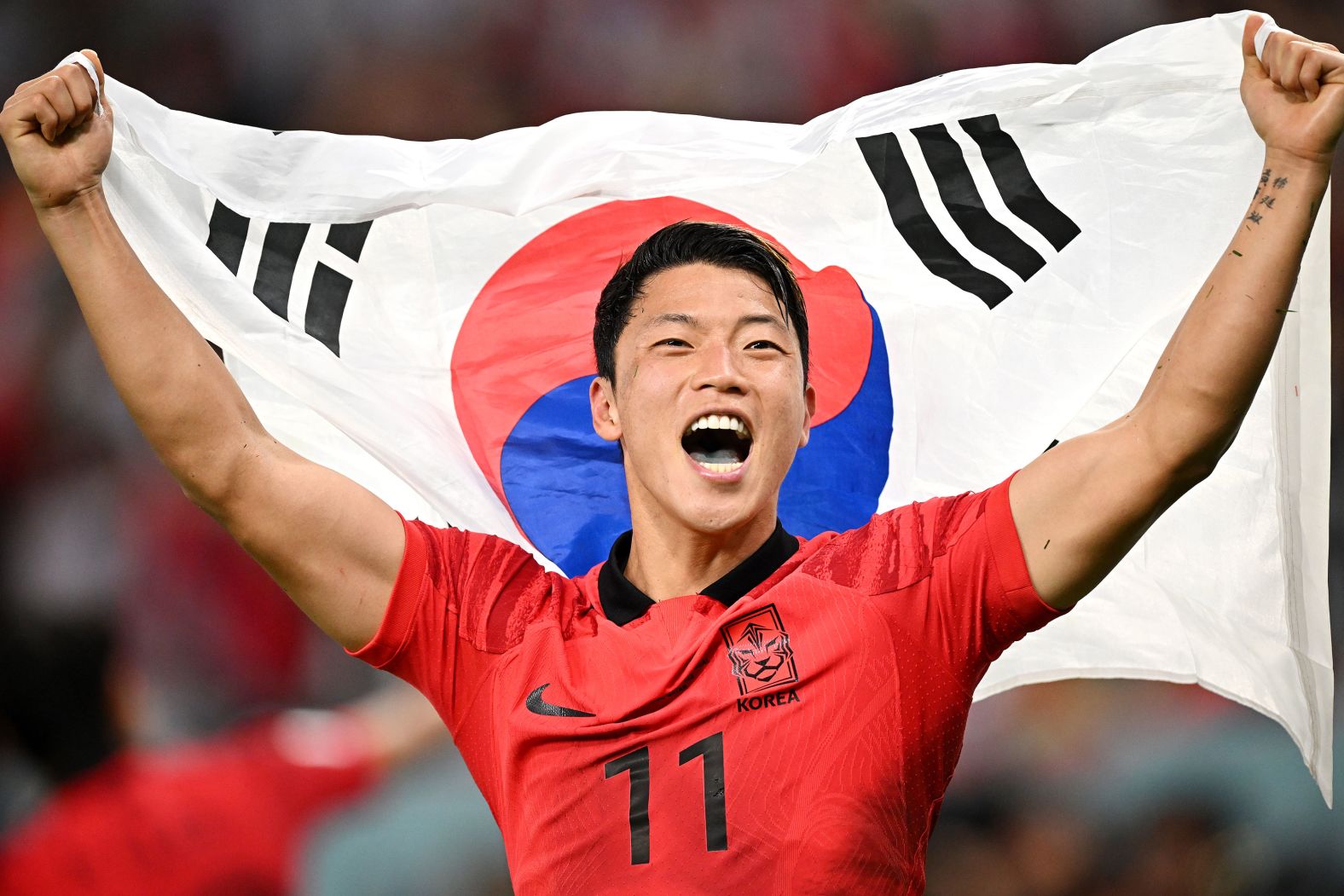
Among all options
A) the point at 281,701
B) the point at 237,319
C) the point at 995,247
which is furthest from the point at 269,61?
the point at 995,247

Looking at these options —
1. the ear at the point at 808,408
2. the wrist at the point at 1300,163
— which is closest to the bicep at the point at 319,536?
the ear at the point at 808,408

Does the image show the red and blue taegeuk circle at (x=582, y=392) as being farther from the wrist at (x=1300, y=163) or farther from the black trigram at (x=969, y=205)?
the wrist at (x=1300, y=163)

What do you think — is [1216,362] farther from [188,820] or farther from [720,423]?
[188,820]

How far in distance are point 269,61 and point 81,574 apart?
1.69 m

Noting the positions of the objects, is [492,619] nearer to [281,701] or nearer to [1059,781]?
[281,701]

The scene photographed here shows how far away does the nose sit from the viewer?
5.62ft

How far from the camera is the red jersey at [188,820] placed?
343 cm

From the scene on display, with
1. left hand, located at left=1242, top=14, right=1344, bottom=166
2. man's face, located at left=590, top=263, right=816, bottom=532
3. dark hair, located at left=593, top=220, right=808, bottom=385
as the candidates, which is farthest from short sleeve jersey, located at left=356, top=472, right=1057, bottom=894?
left hand, located at left=1242, top=14, right=1344, bottom=166

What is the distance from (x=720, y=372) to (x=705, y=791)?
0.54 m

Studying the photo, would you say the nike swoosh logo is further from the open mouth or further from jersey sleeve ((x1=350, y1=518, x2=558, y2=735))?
the open mouth

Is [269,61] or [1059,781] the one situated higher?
[269,61]

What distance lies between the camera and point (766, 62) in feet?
14.4

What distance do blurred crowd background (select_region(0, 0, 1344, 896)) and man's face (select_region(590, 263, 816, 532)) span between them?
2.04m

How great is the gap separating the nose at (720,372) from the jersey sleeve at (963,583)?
281 mm
